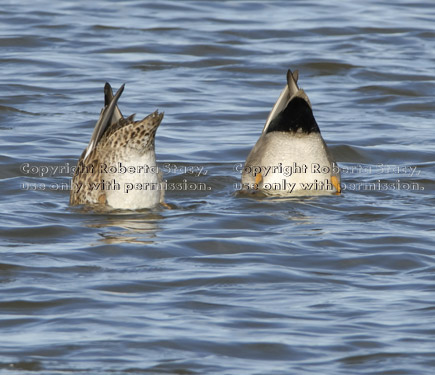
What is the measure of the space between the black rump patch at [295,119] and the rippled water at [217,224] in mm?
564

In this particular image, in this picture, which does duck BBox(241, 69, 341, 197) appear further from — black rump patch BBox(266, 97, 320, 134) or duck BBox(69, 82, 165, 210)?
duck BBox(69, 82, 165, 210)

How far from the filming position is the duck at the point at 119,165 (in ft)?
24.2

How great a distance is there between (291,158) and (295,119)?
334mm

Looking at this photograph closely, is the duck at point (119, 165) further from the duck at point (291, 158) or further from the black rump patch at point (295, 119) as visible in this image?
the black rump patch at point (295, 119)

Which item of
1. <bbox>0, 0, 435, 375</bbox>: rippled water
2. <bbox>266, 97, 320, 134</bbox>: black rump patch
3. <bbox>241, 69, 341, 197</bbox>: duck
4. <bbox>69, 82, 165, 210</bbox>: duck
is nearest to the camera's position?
<bbox>0, 0, 435, 375</bbox>: rippled water

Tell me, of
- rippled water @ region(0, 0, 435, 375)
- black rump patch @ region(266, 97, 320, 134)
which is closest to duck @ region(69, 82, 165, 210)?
rippled water @ region(0, 0, 435, 375)

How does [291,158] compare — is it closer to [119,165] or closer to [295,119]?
[295,119]

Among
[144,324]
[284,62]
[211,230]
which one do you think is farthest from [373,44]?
[144,324]

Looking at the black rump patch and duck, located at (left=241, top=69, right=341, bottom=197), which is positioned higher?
the black rump patch

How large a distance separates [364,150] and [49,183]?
10.6 feet

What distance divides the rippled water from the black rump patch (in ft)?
1.85

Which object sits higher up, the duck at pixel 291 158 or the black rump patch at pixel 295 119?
the black rump patch at pixel 295 119

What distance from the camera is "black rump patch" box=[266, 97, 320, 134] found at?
7758mm

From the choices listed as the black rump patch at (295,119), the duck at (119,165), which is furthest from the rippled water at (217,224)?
the black rump patch at (295,119)
